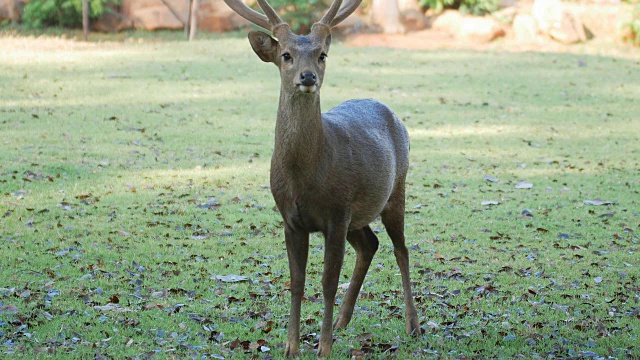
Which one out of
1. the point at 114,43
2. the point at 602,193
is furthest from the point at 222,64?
the point at 602,193

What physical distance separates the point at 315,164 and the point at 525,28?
21.4 m

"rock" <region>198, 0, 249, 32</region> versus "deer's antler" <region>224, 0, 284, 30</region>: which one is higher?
"deer's antler" <region>224, 0, 284, 30</region>

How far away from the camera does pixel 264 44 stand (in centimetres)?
543

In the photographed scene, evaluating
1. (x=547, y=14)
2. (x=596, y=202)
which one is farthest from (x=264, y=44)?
(x=547, y=14)

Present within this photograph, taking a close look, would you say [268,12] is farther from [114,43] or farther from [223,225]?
[114,43]

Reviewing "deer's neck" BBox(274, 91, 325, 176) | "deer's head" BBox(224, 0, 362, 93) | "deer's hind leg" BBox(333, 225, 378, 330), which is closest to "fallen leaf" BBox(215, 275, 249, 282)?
"deer's hind leg" BBox(333, 225, 378, 330)

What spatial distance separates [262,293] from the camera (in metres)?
6.71

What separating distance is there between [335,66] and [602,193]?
1062cm

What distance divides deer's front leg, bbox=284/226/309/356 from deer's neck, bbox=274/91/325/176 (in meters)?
0.45

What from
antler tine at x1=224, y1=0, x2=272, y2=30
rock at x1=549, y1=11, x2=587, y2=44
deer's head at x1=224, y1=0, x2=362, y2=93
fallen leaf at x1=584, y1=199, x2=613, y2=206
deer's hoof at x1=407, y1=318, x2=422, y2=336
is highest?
antler tine at x1=224, y1=0, x2=272, y2=30

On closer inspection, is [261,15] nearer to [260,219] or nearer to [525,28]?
[260,219]

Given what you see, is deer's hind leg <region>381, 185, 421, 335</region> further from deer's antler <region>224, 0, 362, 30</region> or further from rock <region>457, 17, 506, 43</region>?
rock <region>457, 17, 506, 43</region>

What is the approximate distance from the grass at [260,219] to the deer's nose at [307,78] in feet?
5.82

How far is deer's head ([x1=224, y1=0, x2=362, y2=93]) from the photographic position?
5020mm
